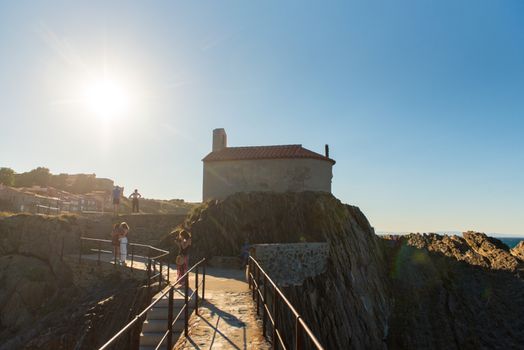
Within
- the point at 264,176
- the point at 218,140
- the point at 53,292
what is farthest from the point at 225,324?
the point at 218,140

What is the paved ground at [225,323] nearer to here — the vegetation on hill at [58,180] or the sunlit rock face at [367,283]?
the sunlit rock face at [367,283]

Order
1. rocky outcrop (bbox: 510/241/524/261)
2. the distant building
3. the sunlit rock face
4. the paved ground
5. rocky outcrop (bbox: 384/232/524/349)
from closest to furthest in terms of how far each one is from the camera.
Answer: the paved ground < the sunlit rock face < rocky outcrop (bbox: 384/232/524/349) < the distant building < rocky outcrop (bbox: 510/241/524/261)

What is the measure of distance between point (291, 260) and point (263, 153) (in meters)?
14.6

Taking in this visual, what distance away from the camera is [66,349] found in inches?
480

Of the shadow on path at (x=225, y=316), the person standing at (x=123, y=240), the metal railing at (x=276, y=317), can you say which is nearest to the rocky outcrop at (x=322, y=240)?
the metal railing at (x=276, y=317)

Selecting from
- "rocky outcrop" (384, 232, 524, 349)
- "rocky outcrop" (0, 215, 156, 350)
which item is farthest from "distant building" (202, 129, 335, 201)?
"rocky outcrop" (0, 215, 156, 350)

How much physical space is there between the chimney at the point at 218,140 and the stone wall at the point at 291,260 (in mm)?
17268

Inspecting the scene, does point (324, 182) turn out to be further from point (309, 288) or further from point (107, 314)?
point (107, 314)

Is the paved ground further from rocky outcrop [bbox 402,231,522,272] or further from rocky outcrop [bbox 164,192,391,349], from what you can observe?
rocky outcrop [bbox 402,231,522,272]

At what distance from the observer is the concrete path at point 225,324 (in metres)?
6.46

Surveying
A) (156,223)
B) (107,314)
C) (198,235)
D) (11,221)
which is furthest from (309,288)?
(11,221)

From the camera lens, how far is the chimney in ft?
113

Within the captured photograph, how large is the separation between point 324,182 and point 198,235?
13570 millimetres

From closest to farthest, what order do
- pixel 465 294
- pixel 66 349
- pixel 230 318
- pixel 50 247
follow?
1. pixel 230 318
2. pixel 66 349
3. pixel 50 247
4. pixel 465 294
